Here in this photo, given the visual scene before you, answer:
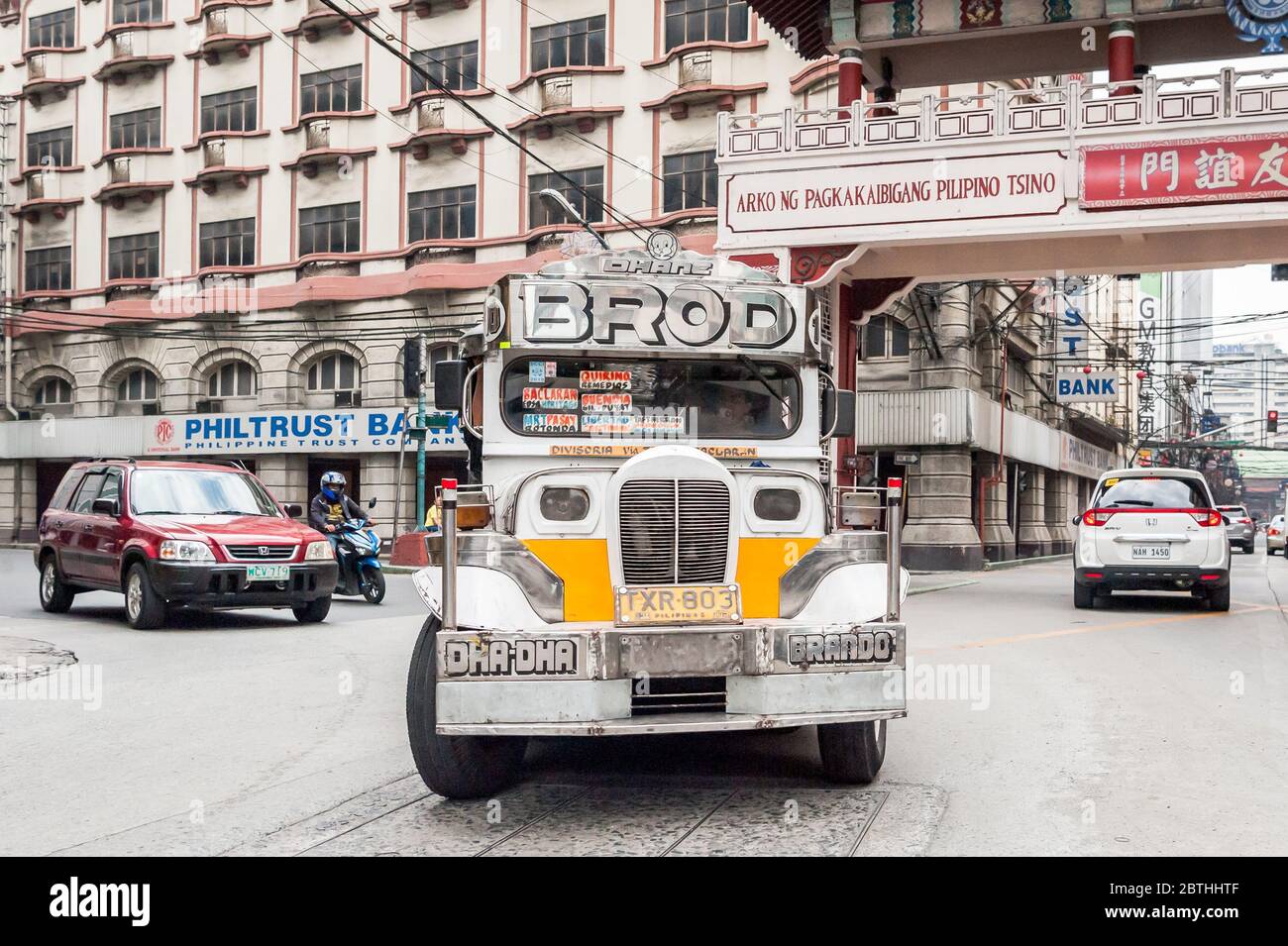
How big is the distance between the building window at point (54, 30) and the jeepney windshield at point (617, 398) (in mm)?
38742

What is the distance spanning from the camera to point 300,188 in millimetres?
34688

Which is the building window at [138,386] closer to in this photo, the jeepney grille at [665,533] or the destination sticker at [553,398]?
the destination sticker at [553,398]

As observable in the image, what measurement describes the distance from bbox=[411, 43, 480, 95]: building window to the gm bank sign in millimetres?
8295

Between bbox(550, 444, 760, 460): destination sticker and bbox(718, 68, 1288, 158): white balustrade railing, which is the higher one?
bbox(718, 68, 1288, 158): white balustrade railing

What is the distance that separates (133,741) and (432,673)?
288cm

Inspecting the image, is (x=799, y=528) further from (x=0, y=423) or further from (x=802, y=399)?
(x=0, y=423)

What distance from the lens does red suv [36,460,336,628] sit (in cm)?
1327

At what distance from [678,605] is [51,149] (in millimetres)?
40187

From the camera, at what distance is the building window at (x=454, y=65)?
107ft

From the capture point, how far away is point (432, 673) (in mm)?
6047

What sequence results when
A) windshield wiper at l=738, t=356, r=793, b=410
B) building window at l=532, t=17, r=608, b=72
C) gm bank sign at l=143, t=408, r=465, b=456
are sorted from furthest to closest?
gm bank sign at l=143, t=408, r=465, b=456, building window at l=532, t=17, r=608, b=72, windshield wiper at l=738, t=356, r=793, b=410

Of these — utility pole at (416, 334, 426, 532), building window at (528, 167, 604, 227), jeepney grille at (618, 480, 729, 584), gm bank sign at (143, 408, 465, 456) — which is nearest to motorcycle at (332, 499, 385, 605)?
utility pole at (416, 334, 426, 532)

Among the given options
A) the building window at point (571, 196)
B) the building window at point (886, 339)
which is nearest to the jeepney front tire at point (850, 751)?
the building window at point (886, 339)

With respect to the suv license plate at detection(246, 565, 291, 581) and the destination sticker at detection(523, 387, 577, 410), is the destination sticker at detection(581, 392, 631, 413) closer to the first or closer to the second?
the destination sticker at detection(523, 387, 577, 410)
